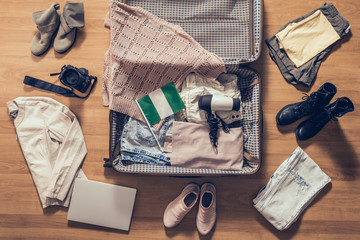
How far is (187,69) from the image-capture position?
1121 millimetres

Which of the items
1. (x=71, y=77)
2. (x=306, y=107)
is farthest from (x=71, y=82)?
(x=306, y=107)

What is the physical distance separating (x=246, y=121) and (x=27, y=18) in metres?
1.19

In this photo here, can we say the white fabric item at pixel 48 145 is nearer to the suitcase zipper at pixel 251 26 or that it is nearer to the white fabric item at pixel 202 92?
the white fabric item at pixel 202 92

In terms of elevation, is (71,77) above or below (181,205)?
above

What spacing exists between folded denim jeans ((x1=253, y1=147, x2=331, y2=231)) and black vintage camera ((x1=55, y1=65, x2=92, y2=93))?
3.19 feet

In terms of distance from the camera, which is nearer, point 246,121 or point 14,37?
point 246,121

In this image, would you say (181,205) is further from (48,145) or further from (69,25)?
(69,25)

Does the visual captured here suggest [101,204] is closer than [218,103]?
No

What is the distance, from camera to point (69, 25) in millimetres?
1213

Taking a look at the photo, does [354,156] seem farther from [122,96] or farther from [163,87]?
[122,96]

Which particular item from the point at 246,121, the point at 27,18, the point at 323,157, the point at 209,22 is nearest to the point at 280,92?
the point at 246,121

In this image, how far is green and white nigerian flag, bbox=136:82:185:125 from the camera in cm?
115

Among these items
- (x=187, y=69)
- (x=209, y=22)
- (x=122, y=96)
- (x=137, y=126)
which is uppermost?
(x=209, y=22)

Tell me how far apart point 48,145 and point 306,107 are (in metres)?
1.21
